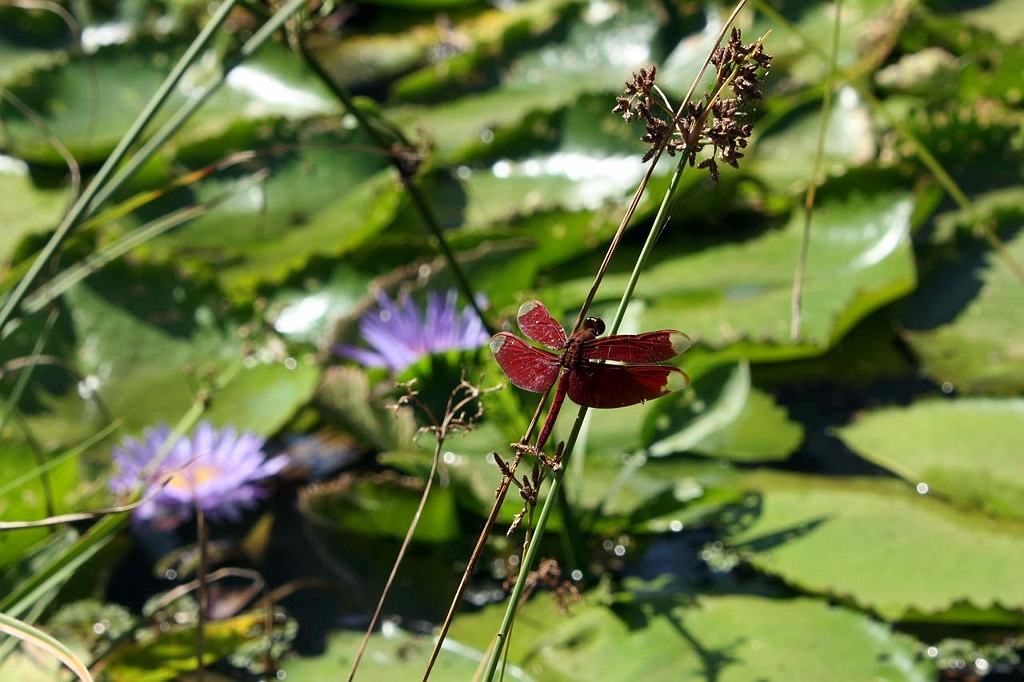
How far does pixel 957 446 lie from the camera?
1.39 metres

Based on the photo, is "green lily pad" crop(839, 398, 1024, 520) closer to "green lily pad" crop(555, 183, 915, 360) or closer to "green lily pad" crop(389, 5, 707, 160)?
"green lily pad" crop(555, 183, 915, 360)

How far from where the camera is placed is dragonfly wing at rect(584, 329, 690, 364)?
2.06ft

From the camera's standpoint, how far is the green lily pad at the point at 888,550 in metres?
1.13

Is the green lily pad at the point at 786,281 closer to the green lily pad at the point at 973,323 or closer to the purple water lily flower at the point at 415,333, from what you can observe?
the green lily pad at the point at 973,323

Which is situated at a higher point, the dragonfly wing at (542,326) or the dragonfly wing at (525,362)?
the dragonfly wing at (542,326)

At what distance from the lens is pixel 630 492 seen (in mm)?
1396

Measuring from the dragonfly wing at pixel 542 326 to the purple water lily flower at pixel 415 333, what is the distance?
0.54 meters

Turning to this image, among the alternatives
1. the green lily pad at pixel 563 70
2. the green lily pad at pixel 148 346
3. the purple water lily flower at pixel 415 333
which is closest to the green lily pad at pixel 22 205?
the green lily pad at pixel 148 346

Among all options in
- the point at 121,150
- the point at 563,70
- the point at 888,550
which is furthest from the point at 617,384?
the point at 563,70

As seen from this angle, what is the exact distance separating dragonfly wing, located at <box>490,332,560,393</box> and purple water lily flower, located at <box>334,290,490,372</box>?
57cm

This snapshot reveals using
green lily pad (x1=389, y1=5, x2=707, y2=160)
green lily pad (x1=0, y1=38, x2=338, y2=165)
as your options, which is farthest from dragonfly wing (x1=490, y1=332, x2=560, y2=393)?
green lily pad (x1=0, y1=38, x2=338, y2=165)

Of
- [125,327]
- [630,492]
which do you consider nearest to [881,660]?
[630,492]

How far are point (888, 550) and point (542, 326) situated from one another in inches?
30.6

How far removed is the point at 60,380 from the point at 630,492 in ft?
3.32
